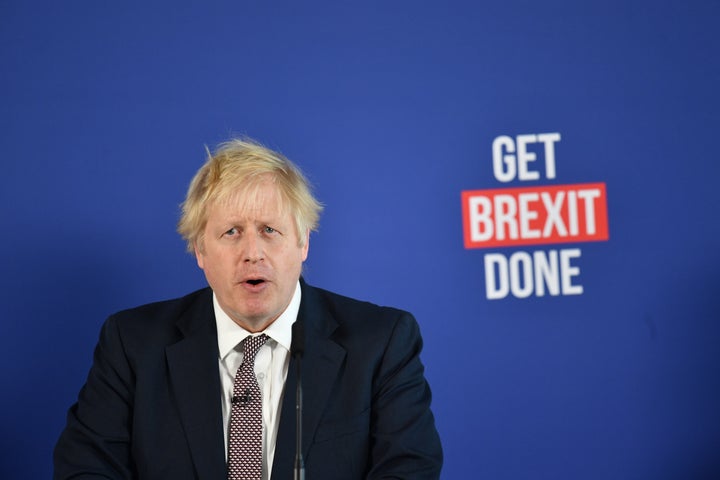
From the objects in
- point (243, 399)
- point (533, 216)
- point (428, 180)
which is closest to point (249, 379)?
point (243, 399)

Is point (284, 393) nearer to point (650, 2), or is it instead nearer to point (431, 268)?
point (431, 268)

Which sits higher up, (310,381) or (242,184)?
(242,184)

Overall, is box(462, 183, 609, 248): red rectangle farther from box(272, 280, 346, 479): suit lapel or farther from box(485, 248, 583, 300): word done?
box(272, 280, 346, 479): suit lapel

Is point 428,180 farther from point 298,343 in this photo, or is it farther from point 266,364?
point 298,343

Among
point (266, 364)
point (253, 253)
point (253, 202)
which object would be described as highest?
point (253, 202)

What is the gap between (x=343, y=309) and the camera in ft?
6.68

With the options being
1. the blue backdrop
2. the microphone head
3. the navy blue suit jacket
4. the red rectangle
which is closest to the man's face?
the navy blue suit jacket

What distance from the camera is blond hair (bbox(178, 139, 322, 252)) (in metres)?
1.90

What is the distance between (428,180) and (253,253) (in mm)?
745

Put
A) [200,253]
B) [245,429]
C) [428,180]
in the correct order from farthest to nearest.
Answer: [428,180] → [200,253] → [245,429]

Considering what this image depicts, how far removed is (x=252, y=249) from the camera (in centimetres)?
186

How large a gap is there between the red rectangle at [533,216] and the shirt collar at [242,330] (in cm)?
69

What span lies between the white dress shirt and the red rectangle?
69 centimetres

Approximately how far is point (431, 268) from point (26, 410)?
3.72ft
